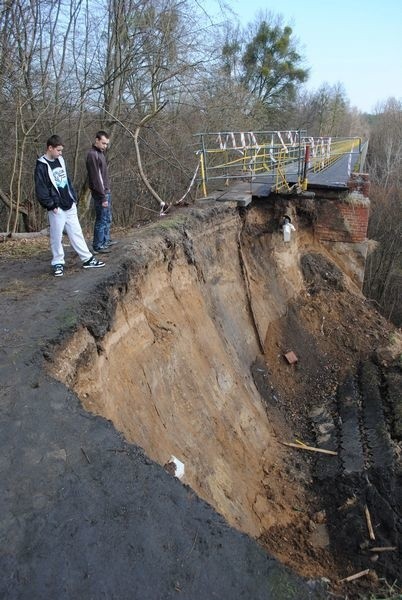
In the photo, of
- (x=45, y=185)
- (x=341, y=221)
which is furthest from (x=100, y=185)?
(x=341, y=221)

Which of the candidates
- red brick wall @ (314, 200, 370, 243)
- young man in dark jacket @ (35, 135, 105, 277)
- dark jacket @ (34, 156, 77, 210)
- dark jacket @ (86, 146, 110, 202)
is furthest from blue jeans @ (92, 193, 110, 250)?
red brick wall @ (314, 200, 370, 243)

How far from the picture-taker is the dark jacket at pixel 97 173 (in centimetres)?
668

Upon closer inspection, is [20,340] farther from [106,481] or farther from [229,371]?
[229,371]

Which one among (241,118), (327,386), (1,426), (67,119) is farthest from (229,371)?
(241,118)

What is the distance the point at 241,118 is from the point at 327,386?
13864mm

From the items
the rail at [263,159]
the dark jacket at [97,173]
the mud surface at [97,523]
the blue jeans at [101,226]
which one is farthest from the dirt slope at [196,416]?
the rail at [263,159]

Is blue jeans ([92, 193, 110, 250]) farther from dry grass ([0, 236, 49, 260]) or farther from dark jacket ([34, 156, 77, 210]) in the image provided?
dry grass ([0, 236, 49, 260])

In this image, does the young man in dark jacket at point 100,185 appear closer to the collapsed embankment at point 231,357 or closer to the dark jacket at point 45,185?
the collapsed embankment at point 231,357

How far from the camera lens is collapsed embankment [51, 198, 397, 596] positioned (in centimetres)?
533

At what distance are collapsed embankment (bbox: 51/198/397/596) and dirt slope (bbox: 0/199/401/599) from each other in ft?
0.11

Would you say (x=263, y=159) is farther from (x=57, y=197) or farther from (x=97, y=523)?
(x=97, y=523)

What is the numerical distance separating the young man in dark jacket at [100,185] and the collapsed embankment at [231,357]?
24.7 inches

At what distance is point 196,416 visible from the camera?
21.5 feet

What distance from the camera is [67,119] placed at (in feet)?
44.4
